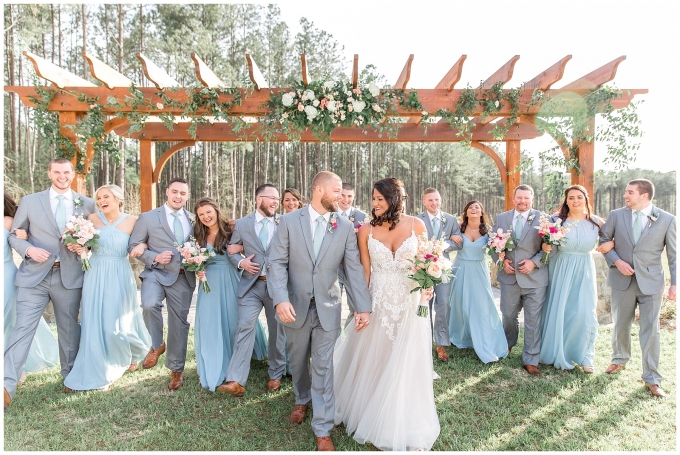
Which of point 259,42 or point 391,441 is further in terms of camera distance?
point 259,42

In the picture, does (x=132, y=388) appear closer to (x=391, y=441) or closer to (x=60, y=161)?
(x=60, y=161)

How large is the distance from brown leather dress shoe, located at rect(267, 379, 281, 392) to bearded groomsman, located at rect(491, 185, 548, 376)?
2.89 m

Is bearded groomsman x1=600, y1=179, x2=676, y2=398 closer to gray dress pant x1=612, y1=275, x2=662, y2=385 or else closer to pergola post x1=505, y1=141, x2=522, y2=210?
gray dress pant x1=612, y1=275, x2=662, y2=385

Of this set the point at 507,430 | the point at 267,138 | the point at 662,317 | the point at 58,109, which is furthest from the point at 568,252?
the point at 58,109

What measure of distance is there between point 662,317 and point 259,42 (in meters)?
18.4

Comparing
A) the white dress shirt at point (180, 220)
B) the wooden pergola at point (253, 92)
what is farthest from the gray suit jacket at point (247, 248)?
the wooden pergola at point (253, 92)

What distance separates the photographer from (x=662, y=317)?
7414 millimetres

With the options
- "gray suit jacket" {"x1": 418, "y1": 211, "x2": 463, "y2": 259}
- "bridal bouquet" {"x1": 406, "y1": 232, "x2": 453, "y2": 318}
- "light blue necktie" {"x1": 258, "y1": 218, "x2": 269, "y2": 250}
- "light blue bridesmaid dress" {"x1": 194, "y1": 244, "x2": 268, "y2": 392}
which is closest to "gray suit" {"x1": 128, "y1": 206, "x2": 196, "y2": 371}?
"light blue bridesmaid dress" {"x1": 194, "y1": 244, "x2": 268, "y2": 392}

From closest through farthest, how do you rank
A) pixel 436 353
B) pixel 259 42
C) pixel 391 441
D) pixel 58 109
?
pixel 391 441 → pixel 436 353 → pixel 58 109 → pixel 259 42

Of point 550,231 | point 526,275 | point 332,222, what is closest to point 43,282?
point 332,222

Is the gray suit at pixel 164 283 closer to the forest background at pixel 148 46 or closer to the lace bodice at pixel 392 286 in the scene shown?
the lace bodice at pixel 392 286

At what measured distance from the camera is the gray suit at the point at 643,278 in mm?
4738

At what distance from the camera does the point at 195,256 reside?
15.4 ft

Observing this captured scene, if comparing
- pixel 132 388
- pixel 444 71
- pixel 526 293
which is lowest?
pixel 132 388
